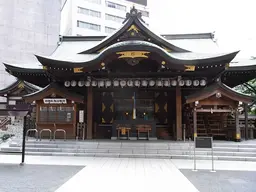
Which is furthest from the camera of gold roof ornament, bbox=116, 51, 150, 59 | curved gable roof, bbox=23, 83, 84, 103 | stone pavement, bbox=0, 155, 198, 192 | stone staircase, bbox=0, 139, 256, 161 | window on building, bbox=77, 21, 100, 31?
window on building, bbox=77, 21, 100, 31

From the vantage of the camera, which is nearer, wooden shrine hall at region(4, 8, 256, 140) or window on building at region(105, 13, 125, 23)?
wooden shrine hall at region(4, 8, 256, 140)

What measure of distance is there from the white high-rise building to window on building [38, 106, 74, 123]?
97.2 ft

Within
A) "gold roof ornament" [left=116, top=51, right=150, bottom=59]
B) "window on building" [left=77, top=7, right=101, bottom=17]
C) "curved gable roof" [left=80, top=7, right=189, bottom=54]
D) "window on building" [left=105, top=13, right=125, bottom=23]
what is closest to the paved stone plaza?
"gold roof ornament" [left=116, top=51, right=150, bottom=59]

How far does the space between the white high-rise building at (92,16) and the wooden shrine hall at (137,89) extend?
91.1ft

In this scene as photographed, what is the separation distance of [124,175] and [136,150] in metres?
3.23

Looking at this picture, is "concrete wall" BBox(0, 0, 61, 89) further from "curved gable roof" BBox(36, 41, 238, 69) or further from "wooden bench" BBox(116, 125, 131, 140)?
"wooden bench" BBox(116, 125, 131, 140)

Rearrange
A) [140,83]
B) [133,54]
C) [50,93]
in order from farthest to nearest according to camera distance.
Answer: [140,83] < [50,93] < [133,54]

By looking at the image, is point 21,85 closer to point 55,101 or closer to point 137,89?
→ point 55,101

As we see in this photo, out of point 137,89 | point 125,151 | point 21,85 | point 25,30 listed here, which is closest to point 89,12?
point 25,30

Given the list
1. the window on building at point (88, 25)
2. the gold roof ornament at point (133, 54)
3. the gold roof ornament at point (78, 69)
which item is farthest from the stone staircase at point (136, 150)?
the window on building at point (88, 25)

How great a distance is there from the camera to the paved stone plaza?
4.89 m

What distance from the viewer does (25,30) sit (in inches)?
1001

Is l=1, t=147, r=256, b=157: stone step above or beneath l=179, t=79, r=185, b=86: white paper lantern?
beneath

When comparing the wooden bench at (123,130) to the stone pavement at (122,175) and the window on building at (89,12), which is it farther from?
the window on building at (89,12)
